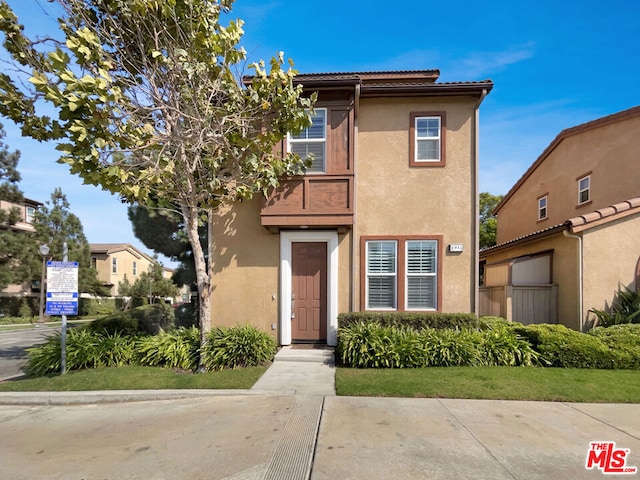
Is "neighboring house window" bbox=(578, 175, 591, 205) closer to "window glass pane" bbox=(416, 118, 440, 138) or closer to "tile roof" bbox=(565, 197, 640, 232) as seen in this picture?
"tile roof" bbox=(565, 197, 640, 232)

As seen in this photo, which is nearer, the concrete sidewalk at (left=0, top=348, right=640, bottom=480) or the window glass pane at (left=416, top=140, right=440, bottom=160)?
the concrete sidewalk at (left=0, top=348, right=640, bottom=480)

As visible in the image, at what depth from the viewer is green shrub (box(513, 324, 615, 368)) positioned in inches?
268

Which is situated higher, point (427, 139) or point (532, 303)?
point (427, 139)

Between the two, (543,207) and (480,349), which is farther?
(543,207)

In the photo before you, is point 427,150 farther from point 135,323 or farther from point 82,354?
point 82,354

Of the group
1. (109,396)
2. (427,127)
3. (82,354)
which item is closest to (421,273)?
(427,127)

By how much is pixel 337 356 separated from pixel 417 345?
171 centimetres

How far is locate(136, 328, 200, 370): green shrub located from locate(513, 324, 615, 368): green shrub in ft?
23.8

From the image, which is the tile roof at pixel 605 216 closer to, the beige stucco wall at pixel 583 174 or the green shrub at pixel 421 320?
the green shrub at pixel 421 320

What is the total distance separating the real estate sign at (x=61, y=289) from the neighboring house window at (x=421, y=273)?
730cm

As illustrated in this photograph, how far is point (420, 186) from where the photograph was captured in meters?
8.43

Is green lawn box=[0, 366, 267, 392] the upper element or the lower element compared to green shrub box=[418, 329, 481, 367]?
lower

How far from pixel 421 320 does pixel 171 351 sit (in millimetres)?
5492

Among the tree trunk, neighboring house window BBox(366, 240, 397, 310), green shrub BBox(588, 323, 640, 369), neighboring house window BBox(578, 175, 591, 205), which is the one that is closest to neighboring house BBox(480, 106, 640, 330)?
neighboring house window BBox(578, 175, 591, 205)
